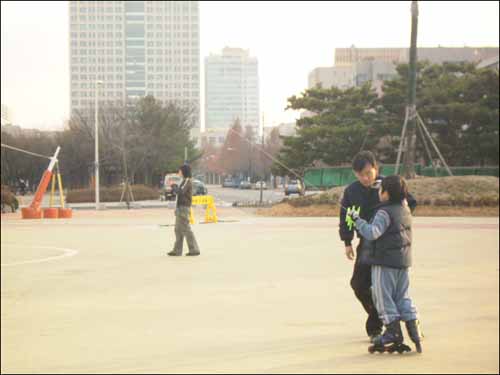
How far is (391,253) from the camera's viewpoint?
394cm

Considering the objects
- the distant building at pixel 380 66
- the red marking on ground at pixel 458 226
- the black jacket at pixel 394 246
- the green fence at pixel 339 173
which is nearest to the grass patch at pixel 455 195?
the red marking on ground at pixel 458 226

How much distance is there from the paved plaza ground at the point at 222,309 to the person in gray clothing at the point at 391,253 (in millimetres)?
264

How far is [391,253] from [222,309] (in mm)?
4753

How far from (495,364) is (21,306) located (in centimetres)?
416

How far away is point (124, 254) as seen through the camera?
52.1 ft

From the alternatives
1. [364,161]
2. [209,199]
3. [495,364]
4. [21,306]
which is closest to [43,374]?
[364,161]

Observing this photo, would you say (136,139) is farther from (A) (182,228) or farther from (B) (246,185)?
(A) (182,228)

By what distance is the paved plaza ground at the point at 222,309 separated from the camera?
15.3ft

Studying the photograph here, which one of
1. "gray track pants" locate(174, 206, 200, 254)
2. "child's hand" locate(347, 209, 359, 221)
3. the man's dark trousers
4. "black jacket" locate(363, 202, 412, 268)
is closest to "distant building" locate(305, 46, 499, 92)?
"gray track pants" locate(174, 206, 200, 254)

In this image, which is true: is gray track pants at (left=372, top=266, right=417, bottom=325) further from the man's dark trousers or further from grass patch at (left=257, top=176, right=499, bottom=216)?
grass patch at (left=257, top=176, right=499, bottom=216)

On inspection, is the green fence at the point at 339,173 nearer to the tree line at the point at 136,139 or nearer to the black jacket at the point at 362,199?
the tree line at the point at 136,139

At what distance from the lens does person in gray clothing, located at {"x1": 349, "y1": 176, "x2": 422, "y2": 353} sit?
365cm

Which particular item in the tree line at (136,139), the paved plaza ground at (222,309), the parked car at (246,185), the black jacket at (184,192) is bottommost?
the parked car at (246,185)

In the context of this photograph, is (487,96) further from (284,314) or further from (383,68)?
(383,68)
